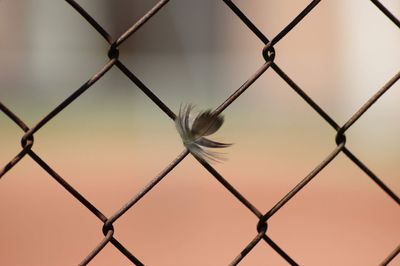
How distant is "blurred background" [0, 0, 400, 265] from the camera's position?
2.43 metres

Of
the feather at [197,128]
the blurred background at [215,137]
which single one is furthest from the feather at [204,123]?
the blurred background at [215,137]

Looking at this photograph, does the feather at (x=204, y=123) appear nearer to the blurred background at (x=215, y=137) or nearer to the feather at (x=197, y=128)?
the feather at (x=197, y=128)

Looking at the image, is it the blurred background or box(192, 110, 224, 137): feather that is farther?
the blurred background

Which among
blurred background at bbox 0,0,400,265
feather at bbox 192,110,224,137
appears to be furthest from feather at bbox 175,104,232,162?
blurred background at bbox 0,0,400,265

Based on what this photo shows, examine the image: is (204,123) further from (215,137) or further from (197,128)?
(215,137)

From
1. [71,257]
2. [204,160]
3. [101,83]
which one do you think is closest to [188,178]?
[71,257]

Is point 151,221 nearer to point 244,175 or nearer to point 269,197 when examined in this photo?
point 269,197

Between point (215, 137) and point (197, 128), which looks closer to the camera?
point (197, 128)

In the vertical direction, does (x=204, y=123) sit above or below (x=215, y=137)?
below

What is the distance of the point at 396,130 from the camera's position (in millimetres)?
4070

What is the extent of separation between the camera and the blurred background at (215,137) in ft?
7.98

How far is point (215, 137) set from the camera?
273 centimetres

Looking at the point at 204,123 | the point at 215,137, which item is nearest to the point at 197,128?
the point at 204,123

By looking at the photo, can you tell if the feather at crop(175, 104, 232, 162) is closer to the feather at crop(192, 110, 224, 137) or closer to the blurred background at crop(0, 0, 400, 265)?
the feather at crop(192, 110, 224, 137)
